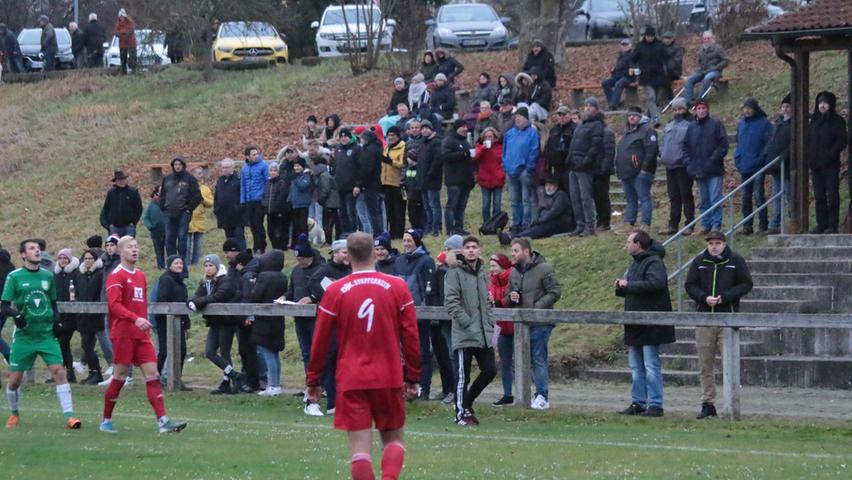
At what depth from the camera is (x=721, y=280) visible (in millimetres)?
15844

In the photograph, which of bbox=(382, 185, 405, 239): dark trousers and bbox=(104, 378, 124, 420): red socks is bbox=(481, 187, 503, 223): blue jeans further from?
bbox=(104, 378, 124, 420): red socks

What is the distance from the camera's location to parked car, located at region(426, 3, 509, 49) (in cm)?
4234

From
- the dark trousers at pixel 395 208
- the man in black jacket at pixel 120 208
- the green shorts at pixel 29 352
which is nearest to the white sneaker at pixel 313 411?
the green shorts at pixel 29 352

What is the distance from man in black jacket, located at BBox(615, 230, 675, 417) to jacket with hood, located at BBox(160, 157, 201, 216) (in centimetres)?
1185

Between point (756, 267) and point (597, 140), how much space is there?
128 inches

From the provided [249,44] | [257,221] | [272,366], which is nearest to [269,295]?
[272,366]

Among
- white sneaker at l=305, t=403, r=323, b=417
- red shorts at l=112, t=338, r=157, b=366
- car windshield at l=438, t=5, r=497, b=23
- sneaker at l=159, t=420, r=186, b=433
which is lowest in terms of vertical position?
white sneaker at l=305, t=403, r=323, b=417

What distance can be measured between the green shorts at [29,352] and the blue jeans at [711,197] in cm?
1012

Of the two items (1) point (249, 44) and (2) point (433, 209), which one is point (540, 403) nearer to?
(2) point (433, 209)

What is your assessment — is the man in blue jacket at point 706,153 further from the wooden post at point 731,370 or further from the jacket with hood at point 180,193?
the jacket with hood at point 180,193

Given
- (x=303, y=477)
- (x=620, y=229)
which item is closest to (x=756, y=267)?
(x=620, y=229)

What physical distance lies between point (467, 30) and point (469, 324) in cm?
2758

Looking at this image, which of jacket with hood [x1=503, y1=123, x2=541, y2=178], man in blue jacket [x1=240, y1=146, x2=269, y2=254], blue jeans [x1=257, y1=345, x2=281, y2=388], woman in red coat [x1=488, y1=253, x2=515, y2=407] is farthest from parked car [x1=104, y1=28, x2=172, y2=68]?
woman in red coat [x1=488, y1=253, x2=515, y2=407]

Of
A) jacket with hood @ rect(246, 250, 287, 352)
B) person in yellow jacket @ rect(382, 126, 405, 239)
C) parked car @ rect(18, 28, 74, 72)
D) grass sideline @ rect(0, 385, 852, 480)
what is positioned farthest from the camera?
parked car @ rect(18, 28, 74, 72)
